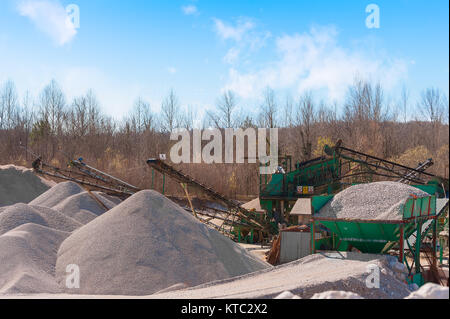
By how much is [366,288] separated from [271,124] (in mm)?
29878

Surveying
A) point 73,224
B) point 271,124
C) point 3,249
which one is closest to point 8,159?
point 271,124

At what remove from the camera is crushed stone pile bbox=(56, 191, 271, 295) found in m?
8.30

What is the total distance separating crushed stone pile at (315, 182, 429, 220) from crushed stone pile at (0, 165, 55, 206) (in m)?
21.4

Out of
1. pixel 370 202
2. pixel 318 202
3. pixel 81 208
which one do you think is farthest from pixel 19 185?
pixel 370 202

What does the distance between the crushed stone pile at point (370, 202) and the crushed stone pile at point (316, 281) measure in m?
0.84

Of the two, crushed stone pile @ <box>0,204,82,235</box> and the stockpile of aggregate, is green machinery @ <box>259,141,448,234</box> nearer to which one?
the stockpile of aggregate

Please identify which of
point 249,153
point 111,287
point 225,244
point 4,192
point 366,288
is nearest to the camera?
point 366,288

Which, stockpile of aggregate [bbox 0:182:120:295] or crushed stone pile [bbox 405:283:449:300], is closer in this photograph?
crushed stone pile [bbox 405:283:449:300]

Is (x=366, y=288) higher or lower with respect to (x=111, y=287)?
higher

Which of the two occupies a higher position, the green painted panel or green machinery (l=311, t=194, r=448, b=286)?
the green painted panel

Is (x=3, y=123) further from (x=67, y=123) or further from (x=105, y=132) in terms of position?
(x=105, y=132)

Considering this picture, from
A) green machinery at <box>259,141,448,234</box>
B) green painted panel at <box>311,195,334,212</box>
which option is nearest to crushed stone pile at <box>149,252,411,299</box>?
green painted panel at <box>311,195,334,212</box>

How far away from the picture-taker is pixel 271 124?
35625mm

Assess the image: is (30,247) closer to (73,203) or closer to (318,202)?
(318,202)
